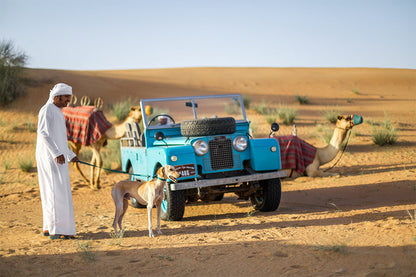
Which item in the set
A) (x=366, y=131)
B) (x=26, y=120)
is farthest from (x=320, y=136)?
(x=26, y=120)

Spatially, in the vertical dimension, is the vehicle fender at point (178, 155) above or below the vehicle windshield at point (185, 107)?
below

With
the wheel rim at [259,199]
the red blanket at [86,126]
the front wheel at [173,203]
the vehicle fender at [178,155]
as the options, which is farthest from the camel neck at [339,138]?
the red blanket at [86,126]

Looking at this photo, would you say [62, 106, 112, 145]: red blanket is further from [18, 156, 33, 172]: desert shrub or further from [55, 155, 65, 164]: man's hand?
[55, 155, 65, 164]: man's hand

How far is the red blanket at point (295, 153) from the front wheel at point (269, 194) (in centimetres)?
320

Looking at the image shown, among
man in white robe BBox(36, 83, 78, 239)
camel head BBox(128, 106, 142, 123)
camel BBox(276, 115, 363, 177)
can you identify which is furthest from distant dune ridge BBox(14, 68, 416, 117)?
man in white robe BBox(36, 83, 78, 239)

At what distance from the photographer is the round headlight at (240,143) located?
317 inches

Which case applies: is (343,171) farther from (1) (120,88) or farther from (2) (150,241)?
(1) (120,88)

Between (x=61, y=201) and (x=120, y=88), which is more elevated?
(x=120, y=88)

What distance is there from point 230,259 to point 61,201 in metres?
2.83

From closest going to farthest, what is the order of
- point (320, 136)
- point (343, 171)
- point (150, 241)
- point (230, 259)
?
point (230, 259) < point (150, 241) < point (343, 171) < point (320, 136)

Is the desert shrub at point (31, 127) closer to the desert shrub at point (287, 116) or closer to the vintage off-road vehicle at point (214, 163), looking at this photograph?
the desert shrub at point (287, 116)

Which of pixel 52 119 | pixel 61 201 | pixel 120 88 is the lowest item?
pixel 61 201

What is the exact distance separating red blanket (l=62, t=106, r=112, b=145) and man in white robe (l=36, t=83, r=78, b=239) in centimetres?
561

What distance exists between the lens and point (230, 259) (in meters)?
5.52
